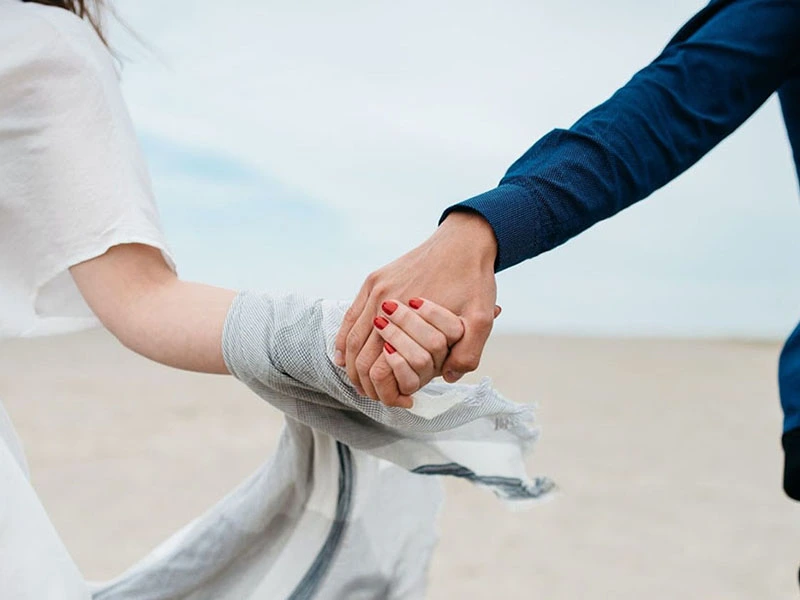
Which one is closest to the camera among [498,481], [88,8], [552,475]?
[498,481]

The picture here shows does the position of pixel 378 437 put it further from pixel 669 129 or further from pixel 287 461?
pixel 669 129

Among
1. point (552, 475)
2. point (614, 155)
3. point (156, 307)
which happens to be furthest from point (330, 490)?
point (552, 475)

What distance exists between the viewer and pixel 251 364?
99 centimetres

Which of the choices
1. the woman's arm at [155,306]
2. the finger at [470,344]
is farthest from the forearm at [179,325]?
the finger at [470,344]

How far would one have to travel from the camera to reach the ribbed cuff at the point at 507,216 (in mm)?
917

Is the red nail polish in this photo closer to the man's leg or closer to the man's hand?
the man's hand

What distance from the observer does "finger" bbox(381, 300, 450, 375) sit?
2.97 feet

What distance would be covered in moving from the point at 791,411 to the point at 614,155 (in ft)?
1.00

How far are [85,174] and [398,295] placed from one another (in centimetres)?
43

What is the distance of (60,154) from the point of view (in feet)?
3.65

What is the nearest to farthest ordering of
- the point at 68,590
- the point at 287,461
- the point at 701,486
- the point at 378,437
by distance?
the point at 68,590 → the point at 378,437 → the point at 287,461 → the point at 701,486

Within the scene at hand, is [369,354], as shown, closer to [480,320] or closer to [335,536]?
[480,320]

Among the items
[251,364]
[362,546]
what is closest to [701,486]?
[362,546]

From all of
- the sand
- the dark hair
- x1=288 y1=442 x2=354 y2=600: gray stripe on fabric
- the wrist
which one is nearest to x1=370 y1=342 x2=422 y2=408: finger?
the wrist
